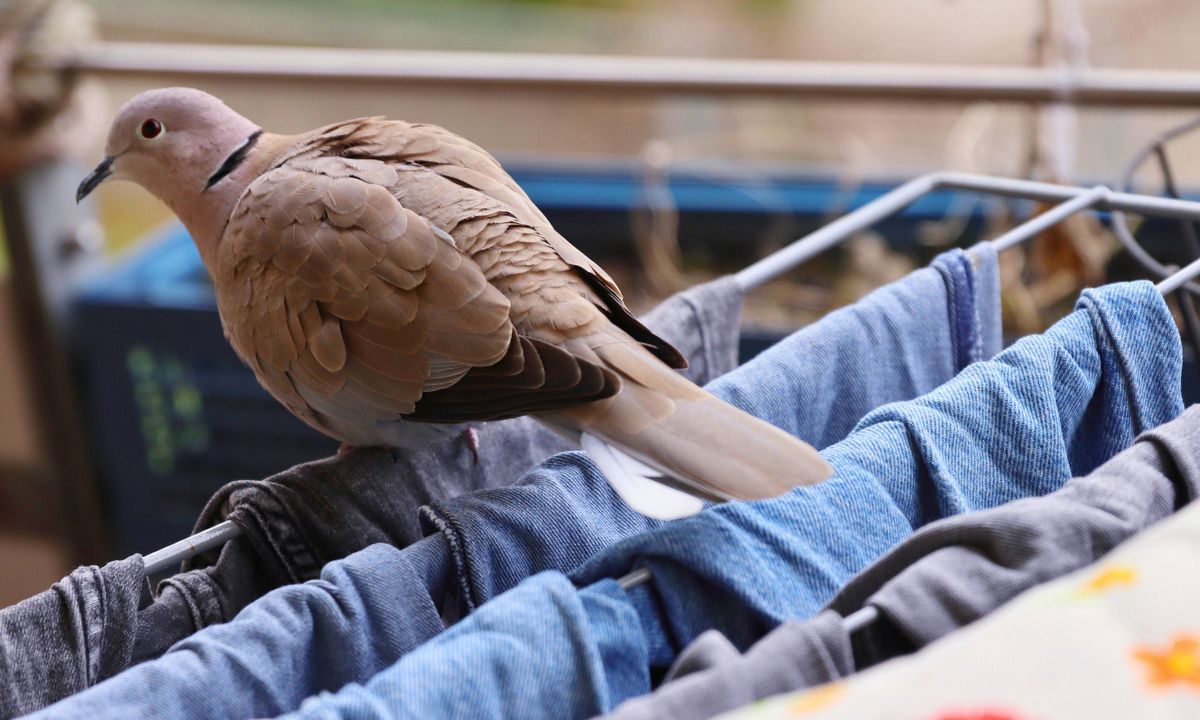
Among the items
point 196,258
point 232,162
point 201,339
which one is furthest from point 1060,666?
point 196,258

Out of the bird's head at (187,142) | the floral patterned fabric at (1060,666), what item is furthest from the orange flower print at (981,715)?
the bird's head at (187,142)

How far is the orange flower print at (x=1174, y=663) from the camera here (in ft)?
1.27

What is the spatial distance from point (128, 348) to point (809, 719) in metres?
1.84

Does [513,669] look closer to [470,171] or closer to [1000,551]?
[1000,551]

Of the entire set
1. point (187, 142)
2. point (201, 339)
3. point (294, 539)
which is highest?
point (187, 142)

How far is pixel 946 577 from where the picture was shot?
0.51 m

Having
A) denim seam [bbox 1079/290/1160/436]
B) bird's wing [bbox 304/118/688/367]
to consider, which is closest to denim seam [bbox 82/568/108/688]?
bird's wing [bbox 304/118/688/367]

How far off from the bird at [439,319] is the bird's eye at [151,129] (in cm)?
20

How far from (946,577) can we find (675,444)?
0.71ft

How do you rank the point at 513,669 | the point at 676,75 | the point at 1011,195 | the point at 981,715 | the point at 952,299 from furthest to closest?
the point at 676,75 < the point at 1011,195 < the point at 952,299 < the point at 513,669 < the point at 981,715

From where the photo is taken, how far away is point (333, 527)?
74 centimetres

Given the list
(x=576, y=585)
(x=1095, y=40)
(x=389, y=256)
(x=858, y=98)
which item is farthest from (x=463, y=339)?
(x=1095, y=40)

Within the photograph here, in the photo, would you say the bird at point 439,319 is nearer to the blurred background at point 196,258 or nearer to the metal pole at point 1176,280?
the metal pole at point 1176,280

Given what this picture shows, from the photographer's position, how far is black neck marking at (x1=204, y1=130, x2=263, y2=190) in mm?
1035
